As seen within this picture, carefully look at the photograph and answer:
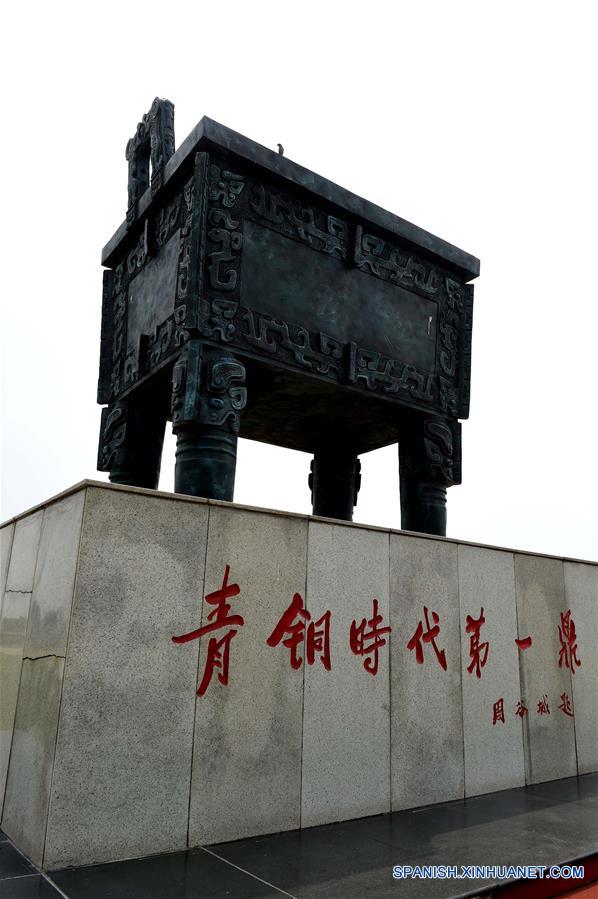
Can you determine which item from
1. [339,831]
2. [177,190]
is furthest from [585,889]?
[177,190]

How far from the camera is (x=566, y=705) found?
5.58 m

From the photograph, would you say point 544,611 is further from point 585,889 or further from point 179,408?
point 179,408

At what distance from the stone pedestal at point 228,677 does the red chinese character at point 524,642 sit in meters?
0.28

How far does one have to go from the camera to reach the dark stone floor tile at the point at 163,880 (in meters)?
2.76

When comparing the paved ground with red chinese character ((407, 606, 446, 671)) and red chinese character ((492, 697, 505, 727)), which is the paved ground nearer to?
red chinese character ((492, 697, 505, 727))

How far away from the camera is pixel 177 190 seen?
505 centimetres
